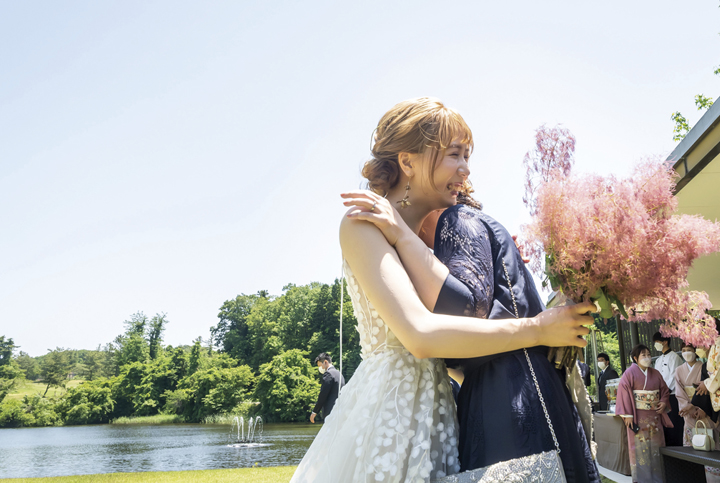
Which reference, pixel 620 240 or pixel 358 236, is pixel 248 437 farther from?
pixel 620 240

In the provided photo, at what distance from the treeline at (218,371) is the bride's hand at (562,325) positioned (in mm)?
49979

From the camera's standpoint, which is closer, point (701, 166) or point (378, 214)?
point (378, 214)

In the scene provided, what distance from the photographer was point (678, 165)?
5430 millimetres

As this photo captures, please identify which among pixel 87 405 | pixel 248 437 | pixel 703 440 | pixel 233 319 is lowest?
pixel 87 405

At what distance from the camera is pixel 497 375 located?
1.35m

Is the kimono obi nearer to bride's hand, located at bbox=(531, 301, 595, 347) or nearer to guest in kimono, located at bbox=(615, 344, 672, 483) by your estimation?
guest in kimono, located at bbox=(615, 344, 672, 483)

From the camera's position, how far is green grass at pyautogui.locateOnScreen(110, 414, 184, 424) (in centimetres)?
5534

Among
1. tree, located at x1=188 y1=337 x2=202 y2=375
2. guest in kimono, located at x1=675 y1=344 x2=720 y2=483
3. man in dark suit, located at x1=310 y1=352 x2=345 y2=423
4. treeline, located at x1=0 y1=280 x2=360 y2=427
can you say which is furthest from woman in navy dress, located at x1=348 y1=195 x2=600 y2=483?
tree, located at x1=188 y1=337 x2=202 y2=375

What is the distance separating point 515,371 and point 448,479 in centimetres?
32

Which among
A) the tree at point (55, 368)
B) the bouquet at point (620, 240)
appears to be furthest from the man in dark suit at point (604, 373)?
the tree at point (55, 368)

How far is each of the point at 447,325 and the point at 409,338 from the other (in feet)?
0.33

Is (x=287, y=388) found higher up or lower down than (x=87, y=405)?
higher up

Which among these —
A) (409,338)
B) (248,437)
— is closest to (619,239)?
(409,338)

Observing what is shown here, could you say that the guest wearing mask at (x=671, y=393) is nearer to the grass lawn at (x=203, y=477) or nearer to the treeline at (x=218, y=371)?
the grass lawn at (x=203, y=477)
